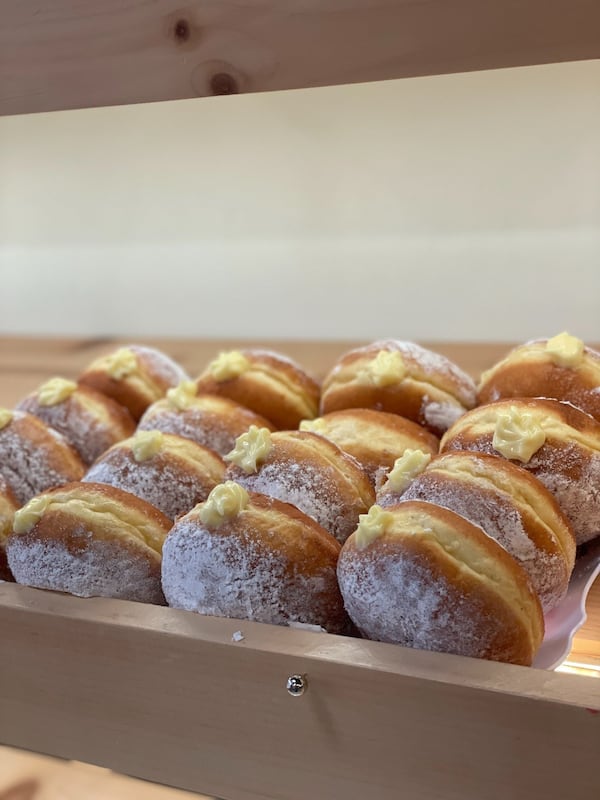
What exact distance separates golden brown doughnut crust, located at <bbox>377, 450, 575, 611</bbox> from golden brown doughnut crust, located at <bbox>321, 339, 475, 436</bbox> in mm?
309

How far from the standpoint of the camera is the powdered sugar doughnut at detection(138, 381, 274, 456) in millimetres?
1346

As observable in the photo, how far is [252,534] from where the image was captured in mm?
966

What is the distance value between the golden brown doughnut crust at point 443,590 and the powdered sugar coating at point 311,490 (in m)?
0.18

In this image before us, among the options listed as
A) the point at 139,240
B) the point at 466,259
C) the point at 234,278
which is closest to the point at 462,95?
A: the point at 466,259

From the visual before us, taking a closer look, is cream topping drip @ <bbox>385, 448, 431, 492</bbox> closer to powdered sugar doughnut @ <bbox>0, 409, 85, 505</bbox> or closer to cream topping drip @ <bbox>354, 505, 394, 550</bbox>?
cream topping drip @ <bbox>354, 505, 394, 550</bbox>

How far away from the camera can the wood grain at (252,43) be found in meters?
0.79

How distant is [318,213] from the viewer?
215cm

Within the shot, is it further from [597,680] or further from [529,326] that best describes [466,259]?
[597,680]

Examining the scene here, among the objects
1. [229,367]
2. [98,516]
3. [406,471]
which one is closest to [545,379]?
[406,471]

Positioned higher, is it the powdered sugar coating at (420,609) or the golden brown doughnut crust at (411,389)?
the golden brown doughnut crust at (411,389)

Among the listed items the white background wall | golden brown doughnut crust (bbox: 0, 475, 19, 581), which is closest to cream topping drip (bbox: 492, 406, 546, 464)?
golden brown doughnut crust (bbox: 0, 475, 19, 581)

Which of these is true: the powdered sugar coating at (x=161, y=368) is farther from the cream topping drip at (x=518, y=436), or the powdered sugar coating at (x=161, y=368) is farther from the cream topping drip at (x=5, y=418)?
the cream topping drip at (x=518, y=436)

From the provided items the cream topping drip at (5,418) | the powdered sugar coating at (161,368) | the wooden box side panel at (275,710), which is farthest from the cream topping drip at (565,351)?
the cream topping drip at (5,418)

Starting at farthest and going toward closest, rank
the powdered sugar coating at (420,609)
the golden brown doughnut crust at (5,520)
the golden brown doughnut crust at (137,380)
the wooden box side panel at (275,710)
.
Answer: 1. the golden brown doughnut crust at (137,380)
2. the golden brown doughnut crust at (5,520)
3. the powdered sugar coating at (420,609)
4. the wooden box side panel at (275,710)
